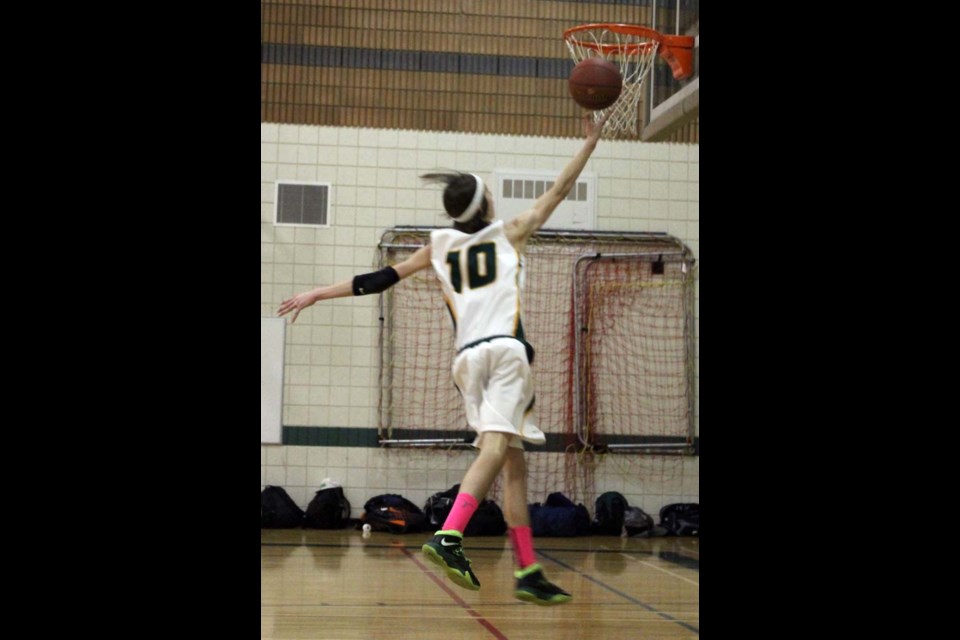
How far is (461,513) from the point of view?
13.1 ft

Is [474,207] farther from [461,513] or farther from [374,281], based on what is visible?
[461,513]

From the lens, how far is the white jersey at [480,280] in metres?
4.39

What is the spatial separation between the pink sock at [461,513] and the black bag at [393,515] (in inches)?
165

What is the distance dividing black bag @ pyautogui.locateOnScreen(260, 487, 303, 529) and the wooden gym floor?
12 cm

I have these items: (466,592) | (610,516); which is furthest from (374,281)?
(610,516)

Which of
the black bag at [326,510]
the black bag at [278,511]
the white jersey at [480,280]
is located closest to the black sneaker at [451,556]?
the white jersey at [480,280]

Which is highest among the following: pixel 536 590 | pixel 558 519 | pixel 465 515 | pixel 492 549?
pixel 465 515

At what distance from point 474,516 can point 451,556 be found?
4358mm

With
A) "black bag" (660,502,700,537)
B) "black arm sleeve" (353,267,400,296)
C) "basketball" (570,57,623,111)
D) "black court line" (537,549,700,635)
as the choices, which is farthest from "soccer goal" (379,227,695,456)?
"black arm sleeve" (353,267,400,296)

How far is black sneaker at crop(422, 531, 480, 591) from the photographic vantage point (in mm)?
3865

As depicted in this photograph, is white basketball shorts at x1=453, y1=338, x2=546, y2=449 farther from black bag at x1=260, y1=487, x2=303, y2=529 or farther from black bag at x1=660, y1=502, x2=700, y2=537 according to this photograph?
black bag at x1=660, y1=502, x2=700, y2=537
